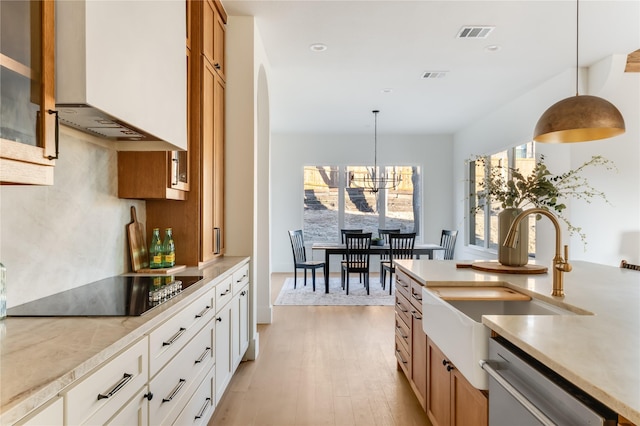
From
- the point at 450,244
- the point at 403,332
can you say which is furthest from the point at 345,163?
the point at 403,332

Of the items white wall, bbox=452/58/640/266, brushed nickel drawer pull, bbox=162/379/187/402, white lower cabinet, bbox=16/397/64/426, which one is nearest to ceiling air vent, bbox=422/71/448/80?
white wall, bbox=452/58/640/266

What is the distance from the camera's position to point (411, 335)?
257 centimetres

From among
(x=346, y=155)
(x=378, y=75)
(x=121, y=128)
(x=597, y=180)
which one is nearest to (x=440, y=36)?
(x=378, y=75)

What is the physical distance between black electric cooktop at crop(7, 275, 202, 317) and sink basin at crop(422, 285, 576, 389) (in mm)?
1182

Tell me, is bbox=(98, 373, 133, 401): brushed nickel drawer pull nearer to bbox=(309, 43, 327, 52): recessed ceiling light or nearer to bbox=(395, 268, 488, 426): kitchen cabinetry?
bbox=(395, 268, 488, 426): kitchen cabinetry

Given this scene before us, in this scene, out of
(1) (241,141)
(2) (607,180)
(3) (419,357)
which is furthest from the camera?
(2) (607,180)

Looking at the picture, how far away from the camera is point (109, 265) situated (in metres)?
2.26

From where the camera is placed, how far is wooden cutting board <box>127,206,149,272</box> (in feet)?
8.15

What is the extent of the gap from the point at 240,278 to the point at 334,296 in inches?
122

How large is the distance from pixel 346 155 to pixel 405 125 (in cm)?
144

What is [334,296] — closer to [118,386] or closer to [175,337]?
[175,337]

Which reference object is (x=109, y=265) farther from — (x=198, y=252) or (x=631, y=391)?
(x=631, y=391)

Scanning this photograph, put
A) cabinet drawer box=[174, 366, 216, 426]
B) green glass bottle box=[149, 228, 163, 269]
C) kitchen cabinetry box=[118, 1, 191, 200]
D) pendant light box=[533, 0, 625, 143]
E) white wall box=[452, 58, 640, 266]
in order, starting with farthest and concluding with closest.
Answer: white wall box=[452, 58, 640, 266]
green glass bottle box=[149, 228, 163, 269]
kitchen cabinetry box=[118, 1, 191, 200]
pendant light box=[533, 0, 625, 143]
cabinet drawer box=[174, 366, 216, 426]

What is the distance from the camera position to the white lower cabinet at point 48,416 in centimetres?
80
